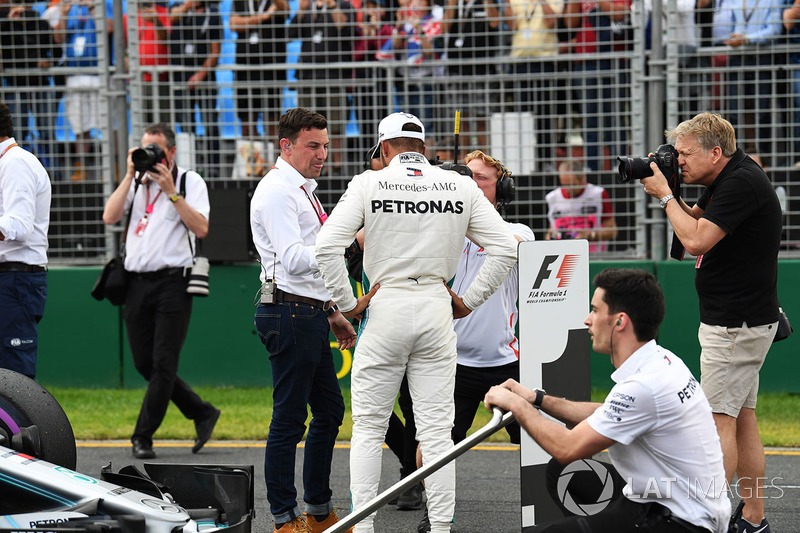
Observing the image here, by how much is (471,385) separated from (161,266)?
2.88 metres

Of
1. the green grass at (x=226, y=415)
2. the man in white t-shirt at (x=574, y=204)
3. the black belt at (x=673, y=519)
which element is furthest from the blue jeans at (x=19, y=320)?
the man in white t-shirt at (x=574, y=204)

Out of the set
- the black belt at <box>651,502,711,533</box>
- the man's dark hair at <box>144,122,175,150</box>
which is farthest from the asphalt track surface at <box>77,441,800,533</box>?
the man's dark hair at <box>144,122,175,150</box>

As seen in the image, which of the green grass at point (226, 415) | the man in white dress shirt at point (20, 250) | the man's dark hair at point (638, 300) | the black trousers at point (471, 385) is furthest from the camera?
the green grass at point (226, 415)

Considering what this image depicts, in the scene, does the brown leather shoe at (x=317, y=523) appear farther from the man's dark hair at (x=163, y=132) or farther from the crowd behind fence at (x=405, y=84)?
the crowd behind fence at (x=405, y=84)

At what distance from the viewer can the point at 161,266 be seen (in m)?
7.54

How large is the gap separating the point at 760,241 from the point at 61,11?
24.9 ft

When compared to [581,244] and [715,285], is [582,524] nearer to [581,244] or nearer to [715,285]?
[581,244]

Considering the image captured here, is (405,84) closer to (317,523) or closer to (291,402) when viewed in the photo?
(291,402)

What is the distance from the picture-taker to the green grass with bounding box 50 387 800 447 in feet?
26.2

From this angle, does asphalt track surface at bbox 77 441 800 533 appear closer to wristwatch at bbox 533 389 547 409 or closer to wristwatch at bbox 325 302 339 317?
wristwatch at bbox 325 302 339 317

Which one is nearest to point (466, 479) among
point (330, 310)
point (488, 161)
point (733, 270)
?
point (330, 310)

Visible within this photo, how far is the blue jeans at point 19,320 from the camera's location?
6359 mm

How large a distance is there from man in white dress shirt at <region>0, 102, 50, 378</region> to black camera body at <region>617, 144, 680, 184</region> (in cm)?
354

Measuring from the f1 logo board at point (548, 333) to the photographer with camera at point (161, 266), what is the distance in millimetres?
3308
